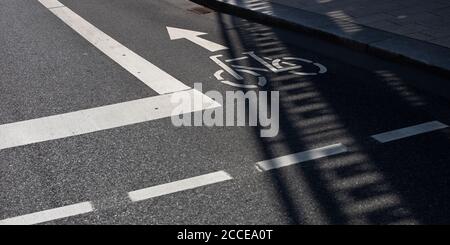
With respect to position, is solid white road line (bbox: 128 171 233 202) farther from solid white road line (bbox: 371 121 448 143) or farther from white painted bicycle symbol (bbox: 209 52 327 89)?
white painted bicycle symbol (bbox: 209 52 327 89)

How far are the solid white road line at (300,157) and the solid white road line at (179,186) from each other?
37 centimetres

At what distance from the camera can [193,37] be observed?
9.51 m

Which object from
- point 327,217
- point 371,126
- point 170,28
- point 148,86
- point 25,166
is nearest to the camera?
point 327,217

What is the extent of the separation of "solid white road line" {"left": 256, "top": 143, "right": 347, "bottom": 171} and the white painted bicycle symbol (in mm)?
1874

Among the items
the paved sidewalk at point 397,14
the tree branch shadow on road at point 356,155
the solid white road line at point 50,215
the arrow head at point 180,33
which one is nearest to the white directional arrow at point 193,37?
the arrow head at point 180,33

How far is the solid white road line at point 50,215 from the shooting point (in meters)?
4.67

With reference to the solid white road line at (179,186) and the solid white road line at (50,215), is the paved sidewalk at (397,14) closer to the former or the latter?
the solid white road line at (179,186)

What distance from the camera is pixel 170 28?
10.1 metres

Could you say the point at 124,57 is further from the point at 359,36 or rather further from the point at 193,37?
the point at 359,36

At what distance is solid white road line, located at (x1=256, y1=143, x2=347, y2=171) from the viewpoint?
541cm

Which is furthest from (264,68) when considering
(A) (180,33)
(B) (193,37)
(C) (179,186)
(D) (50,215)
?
(D) (50,215)

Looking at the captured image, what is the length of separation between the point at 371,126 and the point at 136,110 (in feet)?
7.80

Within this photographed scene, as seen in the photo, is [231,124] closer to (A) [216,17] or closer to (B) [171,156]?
(B) [171,156]

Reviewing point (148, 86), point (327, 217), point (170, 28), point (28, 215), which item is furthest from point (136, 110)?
point (170, 28)
